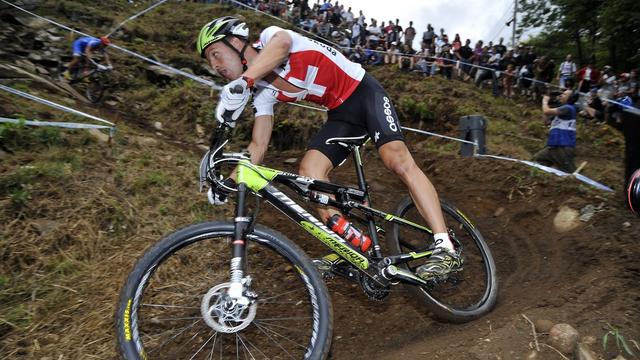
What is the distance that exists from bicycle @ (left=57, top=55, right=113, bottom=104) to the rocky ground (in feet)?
5.15

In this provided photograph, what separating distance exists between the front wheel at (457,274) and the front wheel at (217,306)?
95 cm

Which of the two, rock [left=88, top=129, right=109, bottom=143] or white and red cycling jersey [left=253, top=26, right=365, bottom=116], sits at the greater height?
white and red cycling jersey [left=253, top=26, right=365, bottom=116]

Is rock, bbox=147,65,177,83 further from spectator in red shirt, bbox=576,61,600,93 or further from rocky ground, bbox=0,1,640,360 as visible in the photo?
spectator in red shirt, bbox=576,61,600,93

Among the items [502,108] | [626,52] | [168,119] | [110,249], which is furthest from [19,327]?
[626,52]

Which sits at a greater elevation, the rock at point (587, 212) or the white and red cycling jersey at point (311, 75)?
the white and red cycling jersey at point (311, 75)

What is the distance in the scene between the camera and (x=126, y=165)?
5.46 metres

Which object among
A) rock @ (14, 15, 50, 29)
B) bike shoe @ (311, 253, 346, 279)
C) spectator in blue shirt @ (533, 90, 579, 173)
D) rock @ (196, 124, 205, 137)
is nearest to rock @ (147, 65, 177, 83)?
rock @ (196, 124, 205, 137)

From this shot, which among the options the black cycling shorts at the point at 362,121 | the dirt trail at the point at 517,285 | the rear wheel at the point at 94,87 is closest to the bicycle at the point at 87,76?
the rear wheel at the point at 94,87

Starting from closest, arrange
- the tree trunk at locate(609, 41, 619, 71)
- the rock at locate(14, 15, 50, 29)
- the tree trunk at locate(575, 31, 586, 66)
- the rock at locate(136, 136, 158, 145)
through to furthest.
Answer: the rock at locate(136, 136, 158, 145) → the rock at locate(14, 15, 50, 29) → the tree trunk at locate(609, 41, 619, 71) → the tree trunk at locate(575, 31, 586, 66)

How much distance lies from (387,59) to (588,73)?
21.7 ft

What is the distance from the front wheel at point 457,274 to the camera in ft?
12.0

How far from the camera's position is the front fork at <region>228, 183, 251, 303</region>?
2.65 meters

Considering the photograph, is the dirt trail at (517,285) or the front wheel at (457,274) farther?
the front wheel at (457,274)

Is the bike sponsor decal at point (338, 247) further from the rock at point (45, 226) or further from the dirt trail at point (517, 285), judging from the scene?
the rock at point (45, 226)
